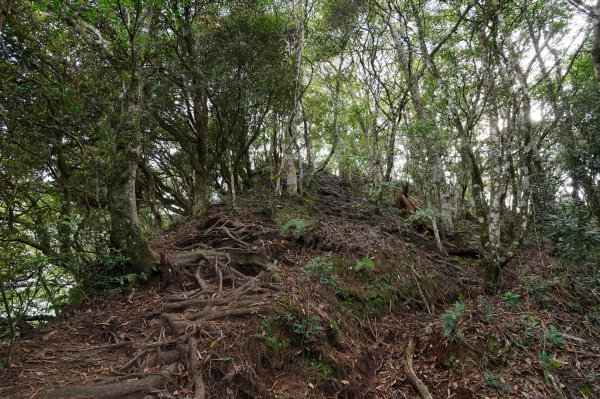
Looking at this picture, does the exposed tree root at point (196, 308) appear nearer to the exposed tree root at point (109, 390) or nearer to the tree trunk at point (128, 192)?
the exposed tree root at point (109, 390)

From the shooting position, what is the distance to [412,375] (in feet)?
15.6

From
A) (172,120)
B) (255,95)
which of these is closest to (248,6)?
(255,95)

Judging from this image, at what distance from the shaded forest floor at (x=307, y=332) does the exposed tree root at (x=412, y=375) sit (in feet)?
0.32

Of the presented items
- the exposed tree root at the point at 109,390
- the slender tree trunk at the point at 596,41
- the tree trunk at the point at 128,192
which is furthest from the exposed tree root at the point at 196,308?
the slender tree trunk at the point at 596,41

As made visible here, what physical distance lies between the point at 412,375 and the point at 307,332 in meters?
1.67

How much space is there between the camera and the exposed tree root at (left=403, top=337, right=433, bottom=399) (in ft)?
14.7

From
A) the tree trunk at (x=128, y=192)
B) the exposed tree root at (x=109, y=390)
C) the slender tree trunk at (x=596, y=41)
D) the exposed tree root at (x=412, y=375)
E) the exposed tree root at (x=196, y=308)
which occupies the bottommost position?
the exposed tree root at (x=412, y=375)

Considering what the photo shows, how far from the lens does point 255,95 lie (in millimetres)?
10492

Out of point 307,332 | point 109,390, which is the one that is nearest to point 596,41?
point 307,332

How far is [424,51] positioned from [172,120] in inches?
365

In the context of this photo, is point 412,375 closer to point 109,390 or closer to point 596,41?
point 109,390

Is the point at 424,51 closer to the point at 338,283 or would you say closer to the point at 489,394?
the point at 338,283

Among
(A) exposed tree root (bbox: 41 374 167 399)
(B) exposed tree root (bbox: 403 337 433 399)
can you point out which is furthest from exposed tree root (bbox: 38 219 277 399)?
(B) exposed tree root (bbox: 403 337 433 399)

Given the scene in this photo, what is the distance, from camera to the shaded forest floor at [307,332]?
3.84 meters
